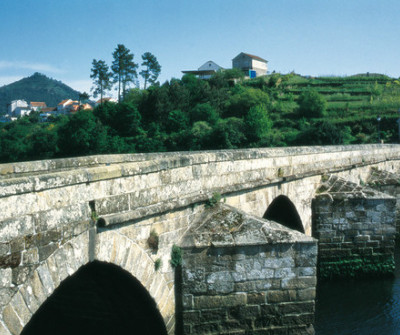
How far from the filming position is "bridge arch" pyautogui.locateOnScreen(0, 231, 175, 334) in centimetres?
397

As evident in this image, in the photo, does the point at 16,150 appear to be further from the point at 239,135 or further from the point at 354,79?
the point at 354,79

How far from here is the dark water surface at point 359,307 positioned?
10.0 m

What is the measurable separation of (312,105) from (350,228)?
137ft

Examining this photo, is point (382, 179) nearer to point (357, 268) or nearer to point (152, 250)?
point (357, 268)

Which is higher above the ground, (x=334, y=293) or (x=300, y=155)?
(x=300, y=155)

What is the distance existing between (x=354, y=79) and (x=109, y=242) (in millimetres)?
68944

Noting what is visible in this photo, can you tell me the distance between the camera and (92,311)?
273 inches

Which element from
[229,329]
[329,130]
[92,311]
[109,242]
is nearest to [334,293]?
[229,329]

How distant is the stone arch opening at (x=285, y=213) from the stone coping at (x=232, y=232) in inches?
165

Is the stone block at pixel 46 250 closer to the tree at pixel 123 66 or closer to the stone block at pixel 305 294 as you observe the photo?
the stone block at pixel 305 294

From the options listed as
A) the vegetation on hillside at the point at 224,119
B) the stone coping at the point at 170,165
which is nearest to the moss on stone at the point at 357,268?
the stone coping at the point at 170,165

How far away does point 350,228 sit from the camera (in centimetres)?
1229

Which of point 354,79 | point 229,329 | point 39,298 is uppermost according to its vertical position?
point 354,79

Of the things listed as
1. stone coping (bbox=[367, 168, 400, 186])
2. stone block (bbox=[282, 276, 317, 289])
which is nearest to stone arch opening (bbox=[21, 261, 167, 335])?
stone block (bbox=[282, 276, 317, 289])
